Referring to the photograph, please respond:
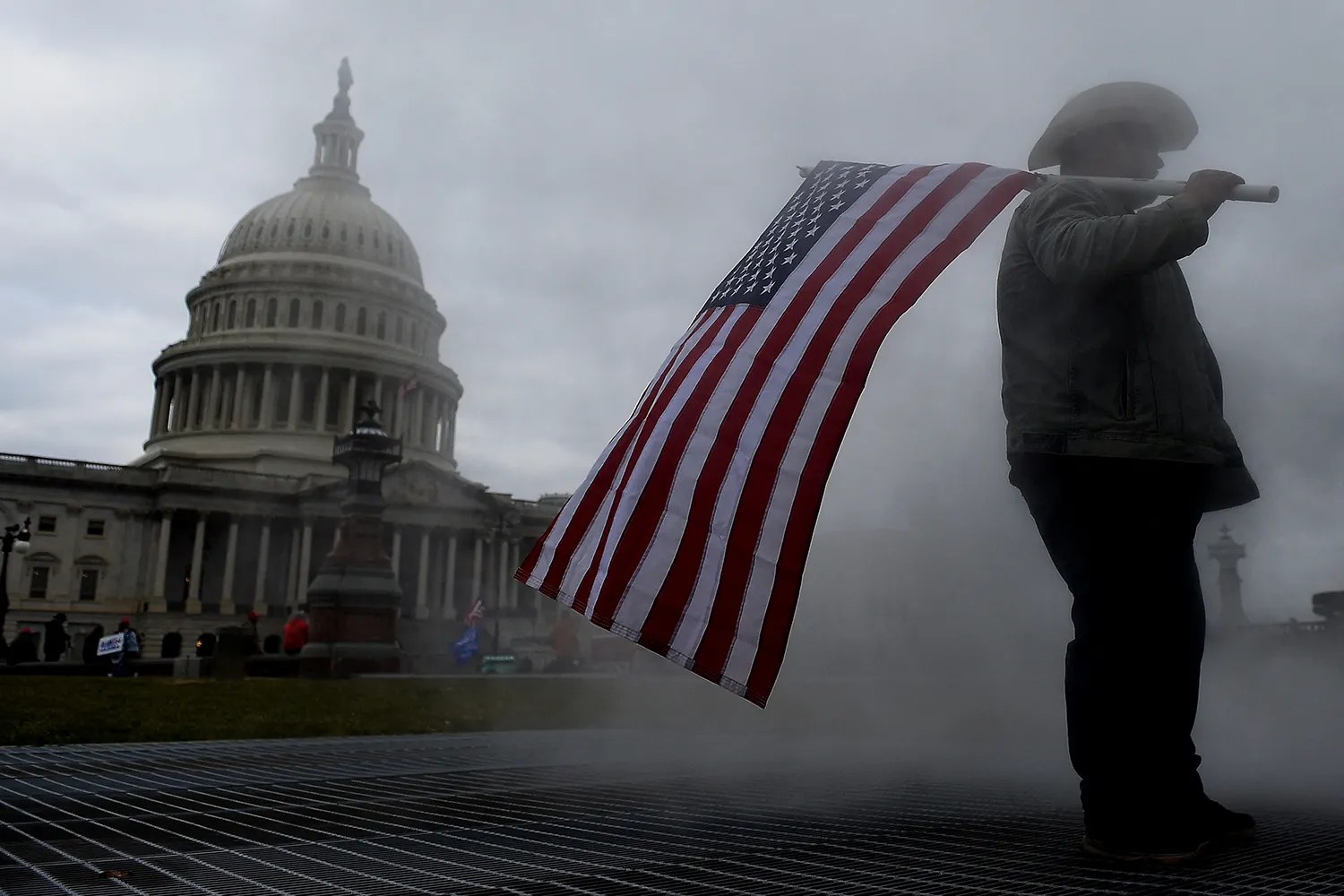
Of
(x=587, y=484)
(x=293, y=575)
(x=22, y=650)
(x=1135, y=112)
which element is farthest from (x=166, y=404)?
(x=1135, y=112)

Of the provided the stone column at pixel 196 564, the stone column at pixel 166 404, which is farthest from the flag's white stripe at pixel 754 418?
the stone column at pixel 166 404

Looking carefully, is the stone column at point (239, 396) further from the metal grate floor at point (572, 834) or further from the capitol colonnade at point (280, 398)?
the metal grate floor at point (572, 834)

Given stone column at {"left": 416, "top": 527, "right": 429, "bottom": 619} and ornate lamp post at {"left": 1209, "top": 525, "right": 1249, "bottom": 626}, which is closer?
ornate lamp post at {"left": 1209, "top": 525, "right": 1249, "bottom": 626}

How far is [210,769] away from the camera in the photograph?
201 inches

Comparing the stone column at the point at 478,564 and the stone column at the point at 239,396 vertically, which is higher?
the stone column at the point at 239,396

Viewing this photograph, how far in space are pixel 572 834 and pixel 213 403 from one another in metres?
78.1

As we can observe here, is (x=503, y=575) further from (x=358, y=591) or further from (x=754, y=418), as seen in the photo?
(x=754, y=418)

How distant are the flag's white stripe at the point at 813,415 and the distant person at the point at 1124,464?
33 cm

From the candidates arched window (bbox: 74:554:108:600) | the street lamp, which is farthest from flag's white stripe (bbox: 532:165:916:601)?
arched window (bbox: 74:554:108:600)

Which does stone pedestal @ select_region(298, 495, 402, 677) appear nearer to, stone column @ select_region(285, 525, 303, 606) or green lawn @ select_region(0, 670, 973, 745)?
green lawn @ select_region(0, 670, 973, 745)

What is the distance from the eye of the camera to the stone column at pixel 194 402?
244 feet

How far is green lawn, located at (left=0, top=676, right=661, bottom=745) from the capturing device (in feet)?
25.7

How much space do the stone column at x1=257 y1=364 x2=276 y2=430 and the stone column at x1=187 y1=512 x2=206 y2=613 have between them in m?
8.67

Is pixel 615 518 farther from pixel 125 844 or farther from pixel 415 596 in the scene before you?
pixel 415 596
